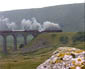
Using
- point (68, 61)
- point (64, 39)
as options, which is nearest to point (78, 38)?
point (64, 39)

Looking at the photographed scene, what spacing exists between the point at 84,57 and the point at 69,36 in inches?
4934

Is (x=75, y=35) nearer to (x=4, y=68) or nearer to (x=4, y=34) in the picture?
(x=4, y=34)

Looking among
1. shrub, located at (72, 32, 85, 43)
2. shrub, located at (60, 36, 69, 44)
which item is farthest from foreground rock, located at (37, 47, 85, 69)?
shrub, located at (72, 32, 85, 43)

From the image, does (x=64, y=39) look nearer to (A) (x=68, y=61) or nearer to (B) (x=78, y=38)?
(B) (x=78, y=38)

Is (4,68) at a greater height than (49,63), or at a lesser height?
lesser

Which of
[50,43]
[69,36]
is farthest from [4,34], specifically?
→ [69,36]

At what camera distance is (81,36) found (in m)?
134

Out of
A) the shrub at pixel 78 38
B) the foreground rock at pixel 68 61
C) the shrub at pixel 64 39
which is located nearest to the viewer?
the foreground rock at pixel 68 61

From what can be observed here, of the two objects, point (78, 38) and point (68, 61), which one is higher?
point (68, 61)

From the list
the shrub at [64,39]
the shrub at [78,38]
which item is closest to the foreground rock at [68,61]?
the shrub at [64,39]

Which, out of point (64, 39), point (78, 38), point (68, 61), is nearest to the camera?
point (68, 61)

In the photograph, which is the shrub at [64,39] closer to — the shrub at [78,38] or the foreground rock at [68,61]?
the shrub at [78,38]

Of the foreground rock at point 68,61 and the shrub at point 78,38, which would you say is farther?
the shrub at point 78,38

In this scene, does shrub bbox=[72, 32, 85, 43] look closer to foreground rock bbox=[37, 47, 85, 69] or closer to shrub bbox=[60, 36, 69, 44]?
shrub bbox=[60, 36, 69, 44]
